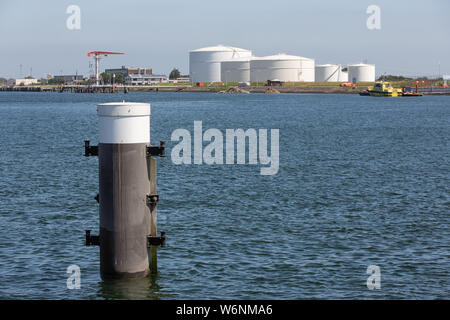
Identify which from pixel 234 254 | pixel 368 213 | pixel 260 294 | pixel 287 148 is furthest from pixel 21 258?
pixel 287 148

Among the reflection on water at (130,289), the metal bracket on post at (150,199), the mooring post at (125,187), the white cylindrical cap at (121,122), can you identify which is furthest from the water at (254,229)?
the white cylindrical cap at (121,122)

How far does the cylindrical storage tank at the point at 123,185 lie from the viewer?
13617 mm

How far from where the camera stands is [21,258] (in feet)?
64.7

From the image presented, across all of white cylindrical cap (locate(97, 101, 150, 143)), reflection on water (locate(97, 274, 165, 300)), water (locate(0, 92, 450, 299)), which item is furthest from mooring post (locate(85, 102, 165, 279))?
water (locate(0, 92, 450, 299))

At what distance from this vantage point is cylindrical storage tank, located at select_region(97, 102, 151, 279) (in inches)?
536

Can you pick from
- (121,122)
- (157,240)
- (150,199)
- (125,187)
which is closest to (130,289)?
(157,240)

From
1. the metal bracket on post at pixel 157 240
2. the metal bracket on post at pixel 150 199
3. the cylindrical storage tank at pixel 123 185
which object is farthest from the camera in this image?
the metal bracket on post at pixel 157 240

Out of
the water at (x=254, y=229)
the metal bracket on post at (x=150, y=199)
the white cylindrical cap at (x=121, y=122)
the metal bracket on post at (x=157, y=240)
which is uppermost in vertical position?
the white cylindrical cap at (x=121, y=122)

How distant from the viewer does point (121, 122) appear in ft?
44.6

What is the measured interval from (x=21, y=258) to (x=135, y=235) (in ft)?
23.7

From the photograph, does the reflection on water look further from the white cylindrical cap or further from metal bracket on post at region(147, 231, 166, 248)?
the white cylindrical cap

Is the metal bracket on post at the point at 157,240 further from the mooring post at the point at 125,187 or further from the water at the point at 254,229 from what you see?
the water at the point at 254,229

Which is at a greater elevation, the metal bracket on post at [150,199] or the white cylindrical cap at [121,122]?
the white cylindrical cap at [121,122]

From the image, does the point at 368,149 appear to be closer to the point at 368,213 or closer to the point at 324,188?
the point at 324,188
